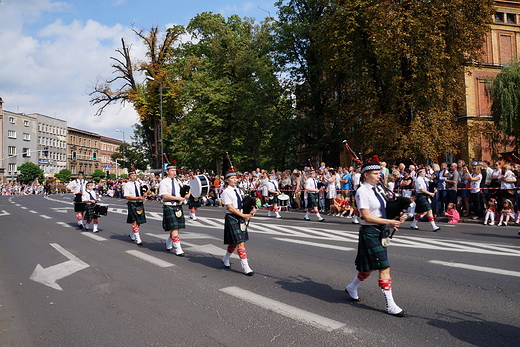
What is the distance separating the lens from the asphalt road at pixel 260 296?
4672 millimetres

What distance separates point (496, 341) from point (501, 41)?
40.6 m

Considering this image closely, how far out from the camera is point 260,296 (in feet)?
20.2

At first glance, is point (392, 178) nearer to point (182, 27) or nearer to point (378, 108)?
point (378, 108)

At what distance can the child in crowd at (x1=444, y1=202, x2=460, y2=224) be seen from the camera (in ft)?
49.5

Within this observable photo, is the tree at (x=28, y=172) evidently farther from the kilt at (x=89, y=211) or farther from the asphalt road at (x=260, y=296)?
the asphalt road at (x=260, y=296)

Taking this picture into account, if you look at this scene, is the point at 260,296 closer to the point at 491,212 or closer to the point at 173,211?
the point at 173,211

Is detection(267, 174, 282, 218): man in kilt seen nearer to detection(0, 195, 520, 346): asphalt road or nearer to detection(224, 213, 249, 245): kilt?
detection(0, 195, 520, 346): asphalt road

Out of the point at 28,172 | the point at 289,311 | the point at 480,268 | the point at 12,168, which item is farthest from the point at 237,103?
the point at 12,168

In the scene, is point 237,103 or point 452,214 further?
point 237,103

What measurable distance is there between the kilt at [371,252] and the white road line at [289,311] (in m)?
0.83

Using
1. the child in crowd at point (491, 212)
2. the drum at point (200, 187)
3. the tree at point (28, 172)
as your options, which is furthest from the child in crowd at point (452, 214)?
the tree at point (28, 172)

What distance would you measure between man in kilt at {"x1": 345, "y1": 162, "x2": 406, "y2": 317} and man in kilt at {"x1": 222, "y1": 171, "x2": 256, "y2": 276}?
255 cm

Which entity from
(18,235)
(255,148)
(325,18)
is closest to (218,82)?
(255,148)

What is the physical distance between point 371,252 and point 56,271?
6.23 m
